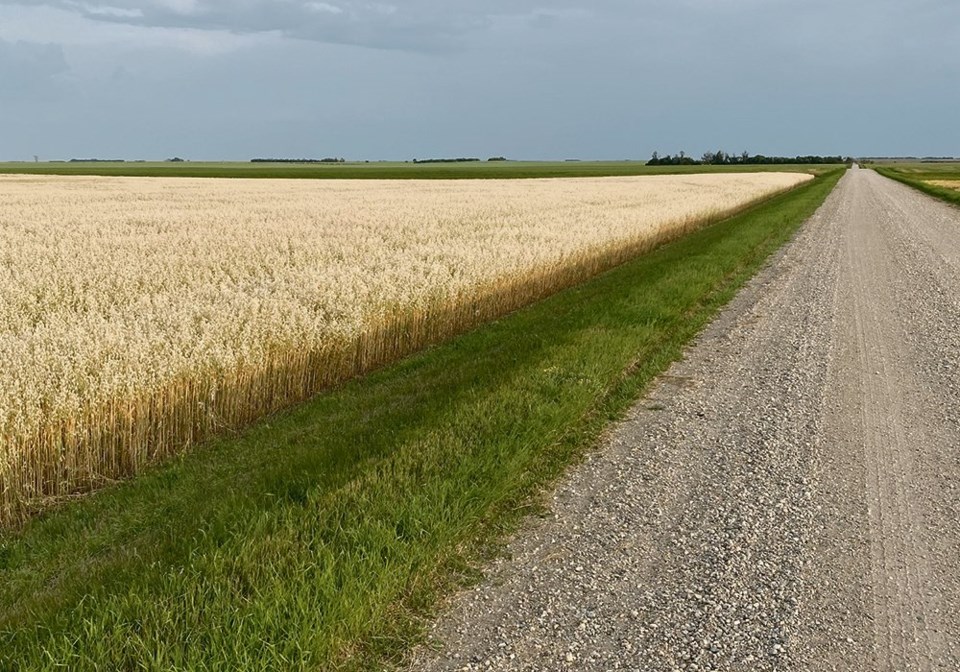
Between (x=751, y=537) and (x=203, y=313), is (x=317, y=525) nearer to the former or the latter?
(x=751, y=537)

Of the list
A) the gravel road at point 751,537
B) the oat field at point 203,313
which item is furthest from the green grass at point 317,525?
the oat field at point 203,313

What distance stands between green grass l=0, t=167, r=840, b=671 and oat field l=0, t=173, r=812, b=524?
49cm

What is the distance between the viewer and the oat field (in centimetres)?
583

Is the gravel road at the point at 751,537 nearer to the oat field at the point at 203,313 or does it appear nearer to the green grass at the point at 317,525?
the green grass at the point at 317,525

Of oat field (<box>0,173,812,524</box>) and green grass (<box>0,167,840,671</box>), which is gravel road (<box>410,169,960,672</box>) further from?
oat field (<box>0,173,812,524</box>)

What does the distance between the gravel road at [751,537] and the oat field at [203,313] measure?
4137 millimetres

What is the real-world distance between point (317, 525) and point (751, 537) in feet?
10.2

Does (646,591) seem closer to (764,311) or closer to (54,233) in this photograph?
(764,311)

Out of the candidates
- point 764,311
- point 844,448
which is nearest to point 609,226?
point 764,311

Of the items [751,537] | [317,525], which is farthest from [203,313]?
[751,537]

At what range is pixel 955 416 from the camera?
682cm

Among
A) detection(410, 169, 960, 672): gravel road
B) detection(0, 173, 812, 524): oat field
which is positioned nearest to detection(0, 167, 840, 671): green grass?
detection(410, 169, 960, 672): gravel road

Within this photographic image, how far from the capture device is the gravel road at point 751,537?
11.3 ft

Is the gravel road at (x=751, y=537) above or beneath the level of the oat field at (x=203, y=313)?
beneath
